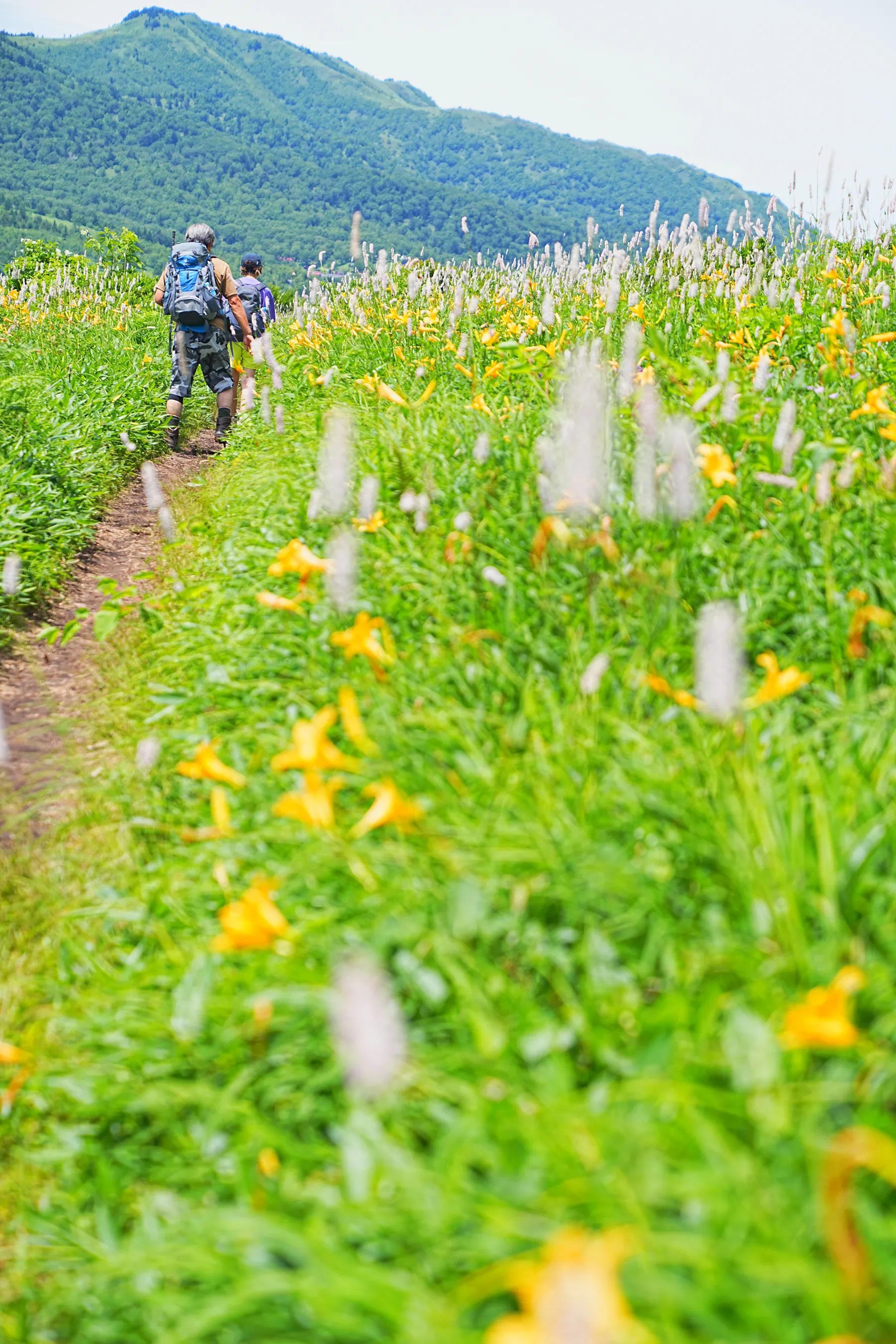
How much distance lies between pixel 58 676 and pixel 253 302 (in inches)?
319

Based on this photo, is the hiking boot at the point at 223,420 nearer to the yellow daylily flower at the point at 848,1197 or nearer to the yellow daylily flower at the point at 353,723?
the yellow daylily flower at the point at 353,723

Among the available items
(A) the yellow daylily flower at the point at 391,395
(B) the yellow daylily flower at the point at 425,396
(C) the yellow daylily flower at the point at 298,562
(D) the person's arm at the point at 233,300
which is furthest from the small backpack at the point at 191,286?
(C) the yellow daylily flower at the point at 298,562

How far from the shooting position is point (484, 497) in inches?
138

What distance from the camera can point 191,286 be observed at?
8.34 metres

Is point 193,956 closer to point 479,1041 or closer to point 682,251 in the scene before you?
point 479,1041

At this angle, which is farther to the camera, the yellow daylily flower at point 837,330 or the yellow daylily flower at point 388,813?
the yellow daylily flower at point 837,330

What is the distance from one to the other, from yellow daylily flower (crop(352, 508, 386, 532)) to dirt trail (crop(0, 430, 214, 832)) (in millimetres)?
1211

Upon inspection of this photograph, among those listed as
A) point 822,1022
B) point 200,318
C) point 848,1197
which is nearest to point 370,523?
point 822,1022

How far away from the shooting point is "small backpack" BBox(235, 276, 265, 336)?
11.1m

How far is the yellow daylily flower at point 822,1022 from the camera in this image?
48.6 inches

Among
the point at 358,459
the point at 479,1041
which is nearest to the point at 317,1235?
the point at 479,1041

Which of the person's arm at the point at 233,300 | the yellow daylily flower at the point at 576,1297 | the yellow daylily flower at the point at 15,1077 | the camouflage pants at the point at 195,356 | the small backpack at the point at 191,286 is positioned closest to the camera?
the yellow daylily flower at the point at 576,1297

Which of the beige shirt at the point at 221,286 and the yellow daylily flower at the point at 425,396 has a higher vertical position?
the beige shirt at the point at 221,286

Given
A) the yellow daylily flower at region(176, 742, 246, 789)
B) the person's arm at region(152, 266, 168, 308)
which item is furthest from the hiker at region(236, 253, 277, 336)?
the yellow daylily flower at region(176, 742, 246, 789)
